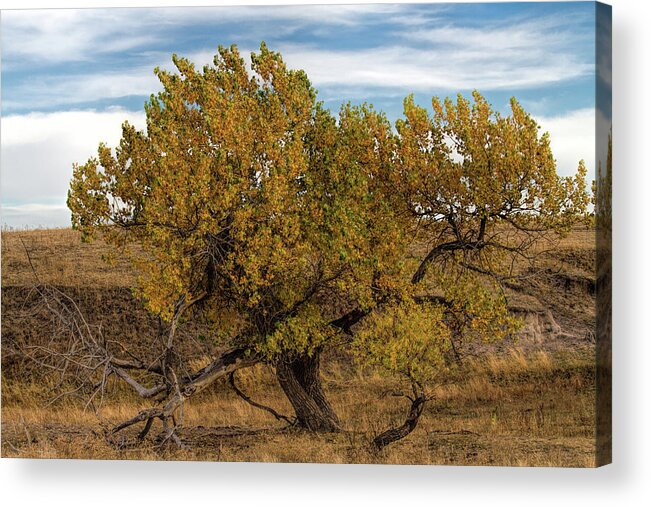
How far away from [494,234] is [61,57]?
783 centimetres

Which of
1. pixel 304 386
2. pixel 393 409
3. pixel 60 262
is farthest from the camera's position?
pixel 60 262

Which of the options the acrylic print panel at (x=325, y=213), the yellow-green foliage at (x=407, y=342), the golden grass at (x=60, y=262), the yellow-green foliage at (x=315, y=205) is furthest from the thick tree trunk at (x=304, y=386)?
the golden grass at (x=60, y=262)

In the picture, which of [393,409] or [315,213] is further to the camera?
[393,409]

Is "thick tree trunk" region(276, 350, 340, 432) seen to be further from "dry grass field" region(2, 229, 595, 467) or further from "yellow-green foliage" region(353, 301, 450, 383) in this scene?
"yellow-green foliage" region(353, 301, 450, 383)

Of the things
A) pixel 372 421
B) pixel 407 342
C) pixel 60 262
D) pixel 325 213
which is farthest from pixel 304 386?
pixel 60 262

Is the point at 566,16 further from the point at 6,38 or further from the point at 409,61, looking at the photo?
the point at 6,38

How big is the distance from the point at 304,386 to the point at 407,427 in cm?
212

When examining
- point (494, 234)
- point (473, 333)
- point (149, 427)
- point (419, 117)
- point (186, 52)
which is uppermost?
point (186, 52)

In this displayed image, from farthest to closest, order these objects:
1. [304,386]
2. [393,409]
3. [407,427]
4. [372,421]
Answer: [304,386] → [393,409] → [372,421] → [407,427]

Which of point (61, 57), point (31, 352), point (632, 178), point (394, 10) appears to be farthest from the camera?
point (31, 352)

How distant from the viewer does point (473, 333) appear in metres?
16.7

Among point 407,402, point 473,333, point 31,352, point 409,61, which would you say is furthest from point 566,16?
point 31,352

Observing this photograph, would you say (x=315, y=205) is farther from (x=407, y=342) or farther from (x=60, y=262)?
(x=60, y=262)

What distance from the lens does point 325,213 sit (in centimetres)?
1573
